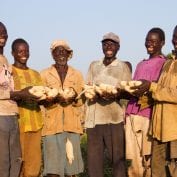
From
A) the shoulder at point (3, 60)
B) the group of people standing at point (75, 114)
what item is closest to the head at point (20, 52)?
the group of people standing at point (75, 114)

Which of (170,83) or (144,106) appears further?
(144,106)

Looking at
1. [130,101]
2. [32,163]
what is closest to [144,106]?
[130,101]

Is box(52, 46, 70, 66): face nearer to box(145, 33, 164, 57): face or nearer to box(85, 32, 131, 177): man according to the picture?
box(85, 32, 131, 177): man

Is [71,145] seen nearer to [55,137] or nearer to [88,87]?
[55,137]

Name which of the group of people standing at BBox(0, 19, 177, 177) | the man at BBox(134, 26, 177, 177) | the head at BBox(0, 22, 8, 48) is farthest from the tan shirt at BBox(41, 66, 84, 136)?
the man at BBox(134, 26, 177, 177)

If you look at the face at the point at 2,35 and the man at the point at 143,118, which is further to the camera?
the face at the point at 2,35

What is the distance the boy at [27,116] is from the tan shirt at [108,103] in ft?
2.33

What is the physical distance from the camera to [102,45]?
20.9 feet

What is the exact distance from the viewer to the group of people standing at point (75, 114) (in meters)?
5.96

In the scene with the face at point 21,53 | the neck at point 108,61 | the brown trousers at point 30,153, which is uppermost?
the face at point 21,53

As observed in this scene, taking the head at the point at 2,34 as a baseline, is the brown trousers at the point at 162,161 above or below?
below

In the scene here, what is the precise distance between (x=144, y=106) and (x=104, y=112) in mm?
589

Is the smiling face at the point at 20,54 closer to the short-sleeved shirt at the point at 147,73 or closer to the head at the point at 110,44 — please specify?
the head at the point at 110,44

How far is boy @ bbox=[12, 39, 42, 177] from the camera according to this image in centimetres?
621
